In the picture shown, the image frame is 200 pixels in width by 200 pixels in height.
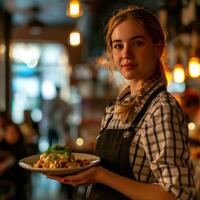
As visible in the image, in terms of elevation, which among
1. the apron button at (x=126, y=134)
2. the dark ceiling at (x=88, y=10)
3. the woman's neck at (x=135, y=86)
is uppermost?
the dark ceiling at (x=88, y=10)

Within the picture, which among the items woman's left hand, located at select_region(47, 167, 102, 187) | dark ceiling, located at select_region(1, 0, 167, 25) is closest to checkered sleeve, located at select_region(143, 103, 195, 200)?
woman's left hand, located at select_region(47, 167, 102, 187)

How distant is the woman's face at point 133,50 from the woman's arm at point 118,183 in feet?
1.20

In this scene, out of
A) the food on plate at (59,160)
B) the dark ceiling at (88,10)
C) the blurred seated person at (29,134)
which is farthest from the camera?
the blurred seated person at (29,134)

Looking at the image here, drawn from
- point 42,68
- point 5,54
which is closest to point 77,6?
point 5,54

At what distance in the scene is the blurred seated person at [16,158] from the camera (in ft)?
19.6

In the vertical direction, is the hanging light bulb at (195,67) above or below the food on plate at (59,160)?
above

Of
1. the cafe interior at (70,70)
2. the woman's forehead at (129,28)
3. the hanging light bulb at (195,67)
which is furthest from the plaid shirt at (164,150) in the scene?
the hanging light bulb at (195,67)

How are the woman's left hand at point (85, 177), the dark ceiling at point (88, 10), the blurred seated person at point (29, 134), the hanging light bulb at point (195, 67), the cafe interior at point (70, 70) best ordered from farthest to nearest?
the blurred seated person at point (29, 134)
the dark ceiling at point (88, 10)
the cafe interior at point (70, 70)
the hanging light bulb at point (195, 67)
the woman's left hand at point (85, 177)

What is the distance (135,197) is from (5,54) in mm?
9262

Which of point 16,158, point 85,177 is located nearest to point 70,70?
point 16,158

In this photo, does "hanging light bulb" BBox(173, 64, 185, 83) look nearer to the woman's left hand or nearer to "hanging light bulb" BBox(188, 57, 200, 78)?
"hanging light bulb" BBox(188, 57, 200, 78)

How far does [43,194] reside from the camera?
7891 millimetres

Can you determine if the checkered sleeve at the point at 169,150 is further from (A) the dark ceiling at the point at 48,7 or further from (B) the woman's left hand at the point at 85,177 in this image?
(A) the dark ceiling at the point at 48,7

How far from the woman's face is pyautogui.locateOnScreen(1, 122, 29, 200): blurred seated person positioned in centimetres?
427
